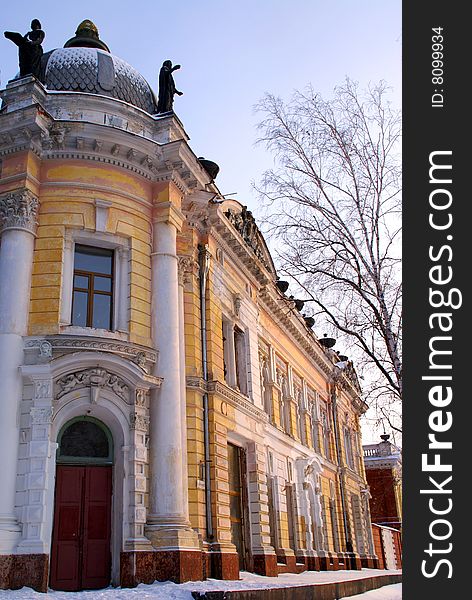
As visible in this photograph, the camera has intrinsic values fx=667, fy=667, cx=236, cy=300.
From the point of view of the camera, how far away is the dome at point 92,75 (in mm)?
16344

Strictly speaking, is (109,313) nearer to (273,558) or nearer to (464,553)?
(273,558)

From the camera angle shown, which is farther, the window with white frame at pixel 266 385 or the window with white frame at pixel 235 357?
the window with white frame at pixel 266 385

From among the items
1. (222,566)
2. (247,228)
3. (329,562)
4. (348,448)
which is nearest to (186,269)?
(247,228)

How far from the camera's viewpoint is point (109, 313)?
579 inches

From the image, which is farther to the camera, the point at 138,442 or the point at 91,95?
the point at 91,95

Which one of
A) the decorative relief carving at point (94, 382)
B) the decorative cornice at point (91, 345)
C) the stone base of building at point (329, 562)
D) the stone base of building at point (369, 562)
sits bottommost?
the stone base of building at point (369, 562)

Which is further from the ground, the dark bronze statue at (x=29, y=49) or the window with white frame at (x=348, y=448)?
the dark bronze statue at (x=29, y=49)

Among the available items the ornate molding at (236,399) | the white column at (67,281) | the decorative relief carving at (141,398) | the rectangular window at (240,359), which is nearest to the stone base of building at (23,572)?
the decorative relief carving at (141,398)

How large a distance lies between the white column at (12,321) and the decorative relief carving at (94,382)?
2.82ft

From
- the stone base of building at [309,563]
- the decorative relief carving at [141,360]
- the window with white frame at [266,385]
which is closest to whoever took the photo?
the decorative relief carving at [141,360]

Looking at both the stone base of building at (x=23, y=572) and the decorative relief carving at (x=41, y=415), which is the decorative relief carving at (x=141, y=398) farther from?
the stone base of building at (x=23, y=572)

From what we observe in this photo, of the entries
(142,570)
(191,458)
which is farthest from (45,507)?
(191,458)

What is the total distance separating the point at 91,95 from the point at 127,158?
1657 millimetres

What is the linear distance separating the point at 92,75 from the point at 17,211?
4466 millimetres
